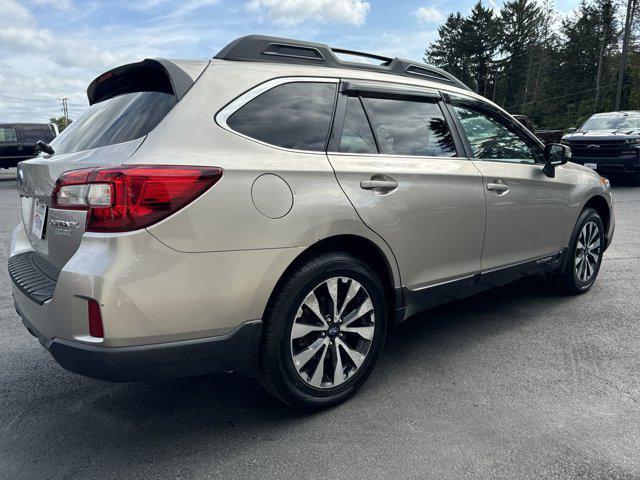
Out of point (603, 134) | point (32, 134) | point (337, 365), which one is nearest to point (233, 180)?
point (337, 365)

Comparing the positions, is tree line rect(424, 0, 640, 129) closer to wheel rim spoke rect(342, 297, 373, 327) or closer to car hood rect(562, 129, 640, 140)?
car hood rect(562, 129, 640, 140)

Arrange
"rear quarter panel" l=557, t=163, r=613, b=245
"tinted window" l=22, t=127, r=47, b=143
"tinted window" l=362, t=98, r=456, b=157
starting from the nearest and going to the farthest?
1. "tinted window" l=362, t=98, r=456, b=157
2. "rear quarter panel" l=557, t=163, r=613, b=245
3. "tinted window" l=22, t=127, r=47, b=143

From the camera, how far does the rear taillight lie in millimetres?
1994

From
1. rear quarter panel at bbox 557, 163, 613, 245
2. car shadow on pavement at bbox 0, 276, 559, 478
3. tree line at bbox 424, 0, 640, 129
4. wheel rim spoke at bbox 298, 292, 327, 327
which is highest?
tree line at bbox 424, 0, 640, 129

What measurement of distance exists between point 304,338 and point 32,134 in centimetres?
2138

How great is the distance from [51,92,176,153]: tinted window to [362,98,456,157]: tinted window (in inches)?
45.4

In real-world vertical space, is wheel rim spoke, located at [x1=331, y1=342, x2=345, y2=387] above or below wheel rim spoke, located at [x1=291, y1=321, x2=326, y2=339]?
below

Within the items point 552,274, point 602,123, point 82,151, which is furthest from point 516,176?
point 602,123

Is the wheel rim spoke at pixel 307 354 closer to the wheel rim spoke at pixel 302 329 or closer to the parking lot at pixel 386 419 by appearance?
the wheel rim spoke at pixel 302 329

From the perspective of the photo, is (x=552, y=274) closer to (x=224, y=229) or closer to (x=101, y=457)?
(x=224, y=229)

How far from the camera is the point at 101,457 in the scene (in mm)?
2285

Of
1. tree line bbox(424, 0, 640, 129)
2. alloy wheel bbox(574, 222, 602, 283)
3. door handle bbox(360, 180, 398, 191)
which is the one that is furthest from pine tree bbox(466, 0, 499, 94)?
door handle bbox(360, 180, 398, 191)

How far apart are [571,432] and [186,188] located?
2.09m

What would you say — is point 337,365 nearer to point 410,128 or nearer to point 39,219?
point 410,128
